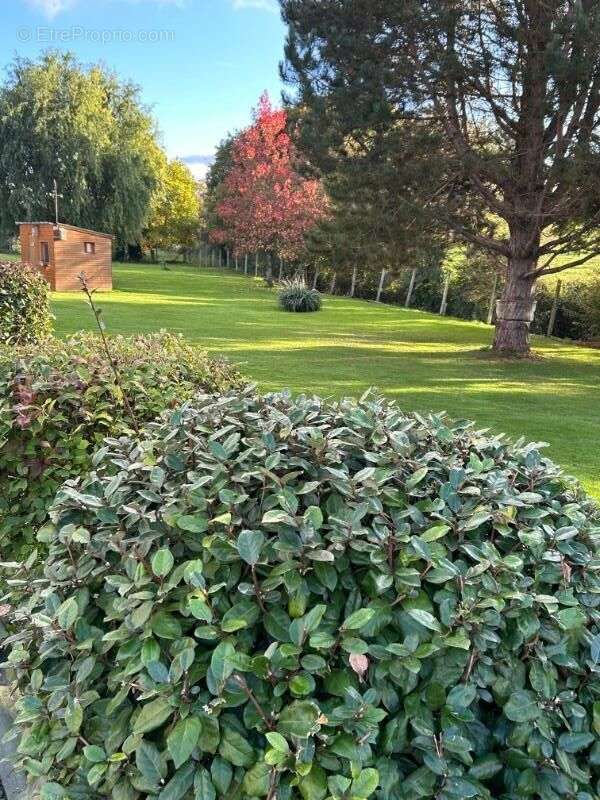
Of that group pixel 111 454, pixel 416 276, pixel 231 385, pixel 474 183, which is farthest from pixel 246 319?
pixel 111 454

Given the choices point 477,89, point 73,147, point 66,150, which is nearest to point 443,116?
point 477,89

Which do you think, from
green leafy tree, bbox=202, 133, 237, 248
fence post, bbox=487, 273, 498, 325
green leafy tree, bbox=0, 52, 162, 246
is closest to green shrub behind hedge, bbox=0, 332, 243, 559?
fence post, bbox=487, 273, 498, 325

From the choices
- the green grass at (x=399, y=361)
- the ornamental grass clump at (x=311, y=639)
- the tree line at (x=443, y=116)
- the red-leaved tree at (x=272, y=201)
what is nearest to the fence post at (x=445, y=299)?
the green grass at (x=399, y=361)

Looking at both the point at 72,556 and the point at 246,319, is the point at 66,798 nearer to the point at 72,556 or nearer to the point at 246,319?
the point at 72,556

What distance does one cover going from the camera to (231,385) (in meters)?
3.68

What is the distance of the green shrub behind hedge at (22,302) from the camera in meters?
8.84

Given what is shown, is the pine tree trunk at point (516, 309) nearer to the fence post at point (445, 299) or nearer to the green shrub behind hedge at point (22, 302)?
the green shrub behind hedge at point (22, 302)

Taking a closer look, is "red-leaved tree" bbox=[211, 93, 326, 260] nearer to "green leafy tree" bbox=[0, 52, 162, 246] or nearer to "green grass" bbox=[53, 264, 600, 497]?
"green leafy tree" bbox=[0, 52, 162, 246]

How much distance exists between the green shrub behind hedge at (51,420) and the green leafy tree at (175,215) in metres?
42.3

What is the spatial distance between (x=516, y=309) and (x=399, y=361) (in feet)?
9.97

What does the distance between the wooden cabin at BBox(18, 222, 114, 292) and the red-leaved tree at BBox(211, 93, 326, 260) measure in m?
9.28

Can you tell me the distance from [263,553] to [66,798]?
0.64 m

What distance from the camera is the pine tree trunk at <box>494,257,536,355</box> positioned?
13133mm

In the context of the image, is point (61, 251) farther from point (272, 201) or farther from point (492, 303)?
point (492, 303)
